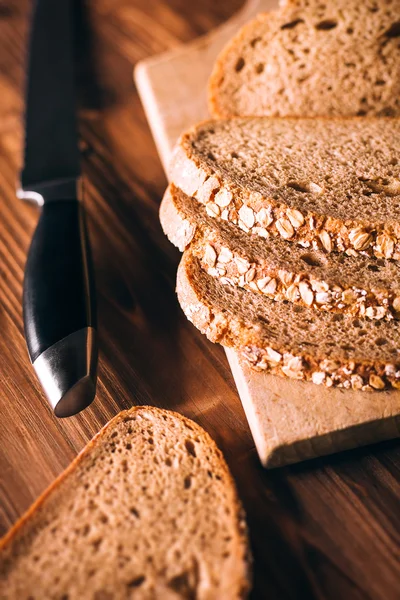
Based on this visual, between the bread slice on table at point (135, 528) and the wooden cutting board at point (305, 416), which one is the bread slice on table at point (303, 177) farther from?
the bread slice on table at point (135, 528)

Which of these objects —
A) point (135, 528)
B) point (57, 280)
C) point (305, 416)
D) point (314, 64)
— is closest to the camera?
point (135, 528)

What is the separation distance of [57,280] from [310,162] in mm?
1044

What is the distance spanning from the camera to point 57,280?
6.59 ft

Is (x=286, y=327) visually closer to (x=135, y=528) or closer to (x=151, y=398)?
(x=151, y=398)

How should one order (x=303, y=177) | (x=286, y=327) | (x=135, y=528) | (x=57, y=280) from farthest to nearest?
(x=303, y=177) < (x=57, y=280) < (x=286, y=327) < (x=135, y=528)

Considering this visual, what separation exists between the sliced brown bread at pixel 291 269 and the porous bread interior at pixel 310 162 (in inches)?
5.4

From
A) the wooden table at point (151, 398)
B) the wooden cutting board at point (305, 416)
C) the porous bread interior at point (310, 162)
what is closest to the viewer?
the wooden table at point (151, 398)

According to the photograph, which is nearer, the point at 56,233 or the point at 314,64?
the point at 56,233

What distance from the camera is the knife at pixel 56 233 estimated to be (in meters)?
1.82

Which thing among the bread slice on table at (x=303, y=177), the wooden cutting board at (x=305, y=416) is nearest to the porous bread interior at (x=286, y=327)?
the wooden cutting board at (x=305, y=416)

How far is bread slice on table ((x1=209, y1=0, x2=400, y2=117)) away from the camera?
252cm

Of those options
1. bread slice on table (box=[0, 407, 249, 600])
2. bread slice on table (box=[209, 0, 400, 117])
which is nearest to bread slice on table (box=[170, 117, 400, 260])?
bread slice on table (box=[209, 0, 400, 117])

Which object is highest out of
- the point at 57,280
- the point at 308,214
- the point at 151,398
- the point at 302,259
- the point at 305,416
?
the point at 57,280

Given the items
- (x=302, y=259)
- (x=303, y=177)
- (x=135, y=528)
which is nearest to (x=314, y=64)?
(x=303, y=177)
